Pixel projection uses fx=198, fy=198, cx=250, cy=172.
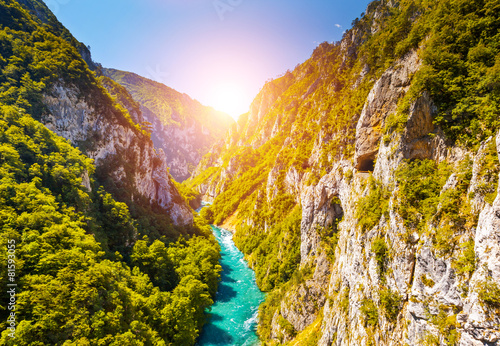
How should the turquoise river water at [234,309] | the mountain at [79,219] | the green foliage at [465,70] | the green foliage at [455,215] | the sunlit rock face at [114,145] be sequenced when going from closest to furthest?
the green foliage at [455,215], the green foliage at [465,70], the mountain at [79,219], the turquoise river water at [234,309], the sunlit rock face at [114,145]

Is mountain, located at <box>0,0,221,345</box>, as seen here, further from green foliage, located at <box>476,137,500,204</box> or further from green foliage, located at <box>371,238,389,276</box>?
green foliage, located at <box>476,137,500,204</box>

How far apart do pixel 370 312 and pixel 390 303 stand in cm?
220

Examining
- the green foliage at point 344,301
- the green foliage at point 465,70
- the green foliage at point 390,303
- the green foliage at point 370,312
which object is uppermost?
the green foliage at point 465,70

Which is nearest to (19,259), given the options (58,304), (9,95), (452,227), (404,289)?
(58,304)

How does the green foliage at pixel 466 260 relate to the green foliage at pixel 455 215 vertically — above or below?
below

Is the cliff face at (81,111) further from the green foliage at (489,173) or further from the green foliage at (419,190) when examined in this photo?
the green foliage at (489,173)

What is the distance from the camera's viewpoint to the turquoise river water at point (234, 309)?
32750 millimetres

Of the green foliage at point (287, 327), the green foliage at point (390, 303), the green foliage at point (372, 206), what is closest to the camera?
the green foliage at point (390, 303)

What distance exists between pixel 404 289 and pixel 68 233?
128 ft

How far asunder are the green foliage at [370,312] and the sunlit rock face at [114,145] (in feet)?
A: 196

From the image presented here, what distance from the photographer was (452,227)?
428 inches

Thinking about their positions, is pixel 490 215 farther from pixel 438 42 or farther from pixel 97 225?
pixel 97 225

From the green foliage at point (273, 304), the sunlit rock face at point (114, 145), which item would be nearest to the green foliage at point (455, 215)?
the green foliage at point (273, 304)

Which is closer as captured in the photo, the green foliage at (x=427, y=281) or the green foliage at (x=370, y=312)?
the green foliage at (x=427, y=281)
